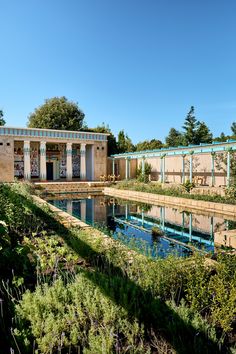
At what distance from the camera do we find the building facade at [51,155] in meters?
23.2

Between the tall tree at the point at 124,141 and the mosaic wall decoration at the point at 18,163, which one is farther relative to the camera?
the tall tree at the point at 124,141

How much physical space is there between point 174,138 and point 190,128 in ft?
16.6

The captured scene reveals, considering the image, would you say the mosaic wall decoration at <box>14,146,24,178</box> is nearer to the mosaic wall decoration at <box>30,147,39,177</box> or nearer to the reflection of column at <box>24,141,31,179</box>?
the mosaic wall decoration at <box>30,147,39,177</box>

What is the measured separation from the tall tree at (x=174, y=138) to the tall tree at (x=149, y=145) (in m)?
1.55

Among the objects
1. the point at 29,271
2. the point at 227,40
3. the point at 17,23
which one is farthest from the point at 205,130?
the point at 29,271

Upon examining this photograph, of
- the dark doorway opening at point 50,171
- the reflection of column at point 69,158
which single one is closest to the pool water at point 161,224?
the reflection of column at point 69,158

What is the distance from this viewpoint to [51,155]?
27641mm

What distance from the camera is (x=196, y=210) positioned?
41.1ft

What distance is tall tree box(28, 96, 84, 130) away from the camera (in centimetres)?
3309

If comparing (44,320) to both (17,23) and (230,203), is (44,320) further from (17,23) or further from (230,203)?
(230,203)

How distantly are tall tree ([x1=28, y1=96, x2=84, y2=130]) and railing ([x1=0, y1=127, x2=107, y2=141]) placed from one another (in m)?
7.84

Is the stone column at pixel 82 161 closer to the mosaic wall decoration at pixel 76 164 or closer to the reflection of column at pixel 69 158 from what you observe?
the reflection of column at pixel 69 158

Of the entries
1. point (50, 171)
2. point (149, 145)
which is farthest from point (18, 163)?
point (149, 145)

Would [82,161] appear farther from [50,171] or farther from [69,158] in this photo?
[50,171]
